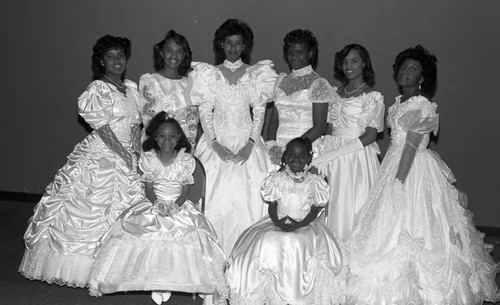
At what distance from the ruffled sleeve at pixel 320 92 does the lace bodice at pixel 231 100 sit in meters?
0.31

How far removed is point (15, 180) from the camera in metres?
7.79

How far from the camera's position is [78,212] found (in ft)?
15.4

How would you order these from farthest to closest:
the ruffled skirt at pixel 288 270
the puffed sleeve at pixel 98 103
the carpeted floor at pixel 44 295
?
the puffed sleeve at pixel 98 103
the carpeted floor at pixel 44 295
the ruffled skirt at pixel 288 270

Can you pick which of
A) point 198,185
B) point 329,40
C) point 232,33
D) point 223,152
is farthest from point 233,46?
point 329,40

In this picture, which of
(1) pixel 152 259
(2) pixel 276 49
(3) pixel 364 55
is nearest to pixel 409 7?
(2) pixel 276 49

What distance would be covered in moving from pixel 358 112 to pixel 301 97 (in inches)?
14.5

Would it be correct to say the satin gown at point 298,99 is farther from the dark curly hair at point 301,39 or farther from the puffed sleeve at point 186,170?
the puffed sleeve at point 186,170

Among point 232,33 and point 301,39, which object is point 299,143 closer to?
point 301,39

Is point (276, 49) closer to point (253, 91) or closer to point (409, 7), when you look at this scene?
point (409, 7)

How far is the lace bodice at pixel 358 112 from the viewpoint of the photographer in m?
4.49

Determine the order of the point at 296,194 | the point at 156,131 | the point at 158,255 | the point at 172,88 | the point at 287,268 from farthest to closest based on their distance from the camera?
1. the point at 172,88
2. the point at 156,131
3. the point at 296,194
4. the point at 158,255
5. the point at 287,268

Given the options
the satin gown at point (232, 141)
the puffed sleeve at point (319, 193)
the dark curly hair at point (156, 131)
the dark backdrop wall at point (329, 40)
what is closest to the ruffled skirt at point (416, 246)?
the puffed sleeve at point (319, 193)

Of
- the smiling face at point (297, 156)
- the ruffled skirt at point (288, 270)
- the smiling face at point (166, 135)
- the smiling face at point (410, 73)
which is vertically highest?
the smiling face at point (410, 73)

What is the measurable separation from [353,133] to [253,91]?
0.69m
